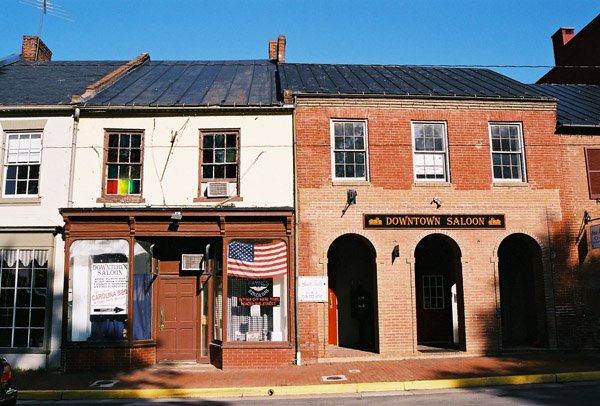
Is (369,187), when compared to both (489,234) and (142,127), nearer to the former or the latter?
(489,234)

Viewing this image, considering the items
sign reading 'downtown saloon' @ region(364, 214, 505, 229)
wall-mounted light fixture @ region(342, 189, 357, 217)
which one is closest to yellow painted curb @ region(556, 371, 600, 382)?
sign reading 'downtown saloon' @ region(364, 214, 505, 229)

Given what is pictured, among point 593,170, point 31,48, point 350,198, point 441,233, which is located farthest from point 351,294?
point 31,48

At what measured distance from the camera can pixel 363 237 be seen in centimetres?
1345

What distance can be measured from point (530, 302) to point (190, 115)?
11612 millimetres

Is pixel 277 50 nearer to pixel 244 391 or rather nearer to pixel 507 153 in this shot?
pixel 507 153

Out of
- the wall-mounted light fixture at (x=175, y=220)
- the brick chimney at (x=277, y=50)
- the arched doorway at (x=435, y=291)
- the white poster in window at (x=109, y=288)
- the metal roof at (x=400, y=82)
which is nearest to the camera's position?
the wall-mounted light fixture at (x=175, y=220)

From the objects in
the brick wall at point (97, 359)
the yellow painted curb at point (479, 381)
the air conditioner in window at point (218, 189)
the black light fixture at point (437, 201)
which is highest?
the air conditioner in window at point (218, 189)

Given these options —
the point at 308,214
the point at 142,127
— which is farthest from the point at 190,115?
the point at 308,214

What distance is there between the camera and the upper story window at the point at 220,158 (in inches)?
529

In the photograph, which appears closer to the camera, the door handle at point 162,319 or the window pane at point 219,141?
the door handle at point 162,319

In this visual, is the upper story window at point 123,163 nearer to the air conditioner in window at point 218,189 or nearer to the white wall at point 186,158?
the white wall at point 186,158

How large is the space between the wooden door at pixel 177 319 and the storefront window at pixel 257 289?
4.10 feet

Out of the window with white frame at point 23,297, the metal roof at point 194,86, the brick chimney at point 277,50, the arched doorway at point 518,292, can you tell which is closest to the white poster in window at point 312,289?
the metal roof at point 194,86

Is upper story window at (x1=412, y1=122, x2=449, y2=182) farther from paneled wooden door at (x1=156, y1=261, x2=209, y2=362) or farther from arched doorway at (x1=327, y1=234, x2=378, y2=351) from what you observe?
paneled wooden door at (x1=156, y1=261, x2=209, y2=362)
